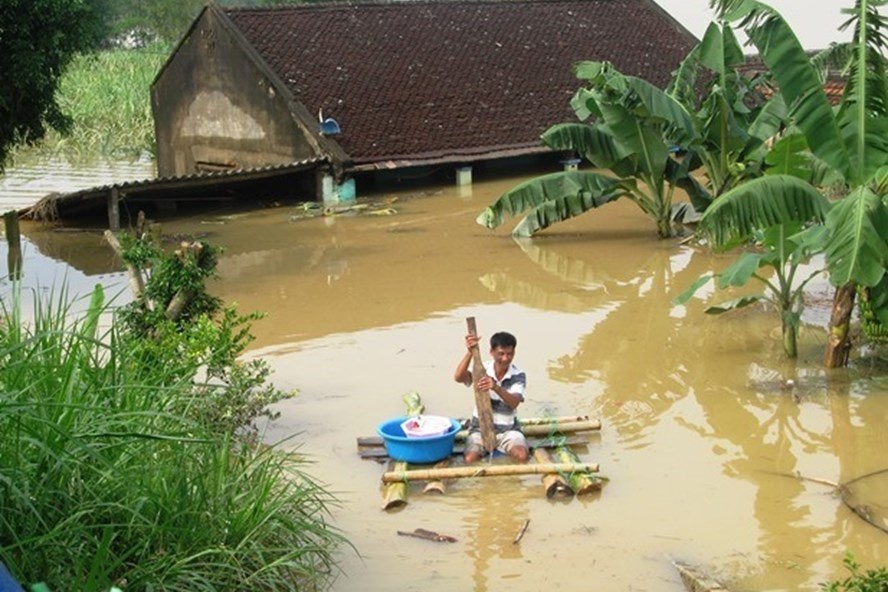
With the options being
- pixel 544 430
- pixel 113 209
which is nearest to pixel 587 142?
pixel 113 209

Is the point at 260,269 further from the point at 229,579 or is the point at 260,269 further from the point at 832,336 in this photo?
the point at 229,579

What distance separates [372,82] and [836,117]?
12.5 meters

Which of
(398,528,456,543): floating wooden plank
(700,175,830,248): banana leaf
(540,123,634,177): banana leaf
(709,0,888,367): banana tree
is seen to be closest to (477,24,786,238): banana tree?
(540,123,634,177): banana leaf

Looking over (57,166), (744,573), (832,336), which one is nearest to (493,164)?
(57,166)

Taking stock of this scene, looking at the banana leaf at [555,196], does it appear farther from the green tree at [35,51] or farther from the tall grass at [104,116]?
the tall grass at [104,116]

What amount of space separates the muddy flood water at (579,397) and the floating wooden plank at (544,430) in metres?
0.16

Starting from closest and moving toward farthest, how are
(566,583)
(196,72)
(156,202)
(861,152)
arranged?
(566,583)
(861,152)
(156,202)
(196,72)

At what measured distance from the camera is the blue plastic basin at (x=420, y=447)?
8.17 meters

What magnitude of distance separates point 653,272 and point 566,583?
27.4 feet

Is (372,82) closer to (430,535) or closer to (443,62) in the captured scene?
(443,62)

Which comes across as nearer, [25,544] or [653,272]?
[25,544]

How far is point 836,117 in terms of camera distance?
33.0 ft

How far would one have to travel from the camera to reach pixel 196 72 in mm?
22391

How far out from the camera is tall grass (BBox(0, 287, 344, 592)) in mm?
5215
